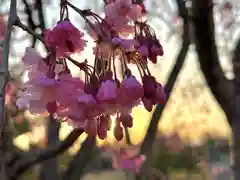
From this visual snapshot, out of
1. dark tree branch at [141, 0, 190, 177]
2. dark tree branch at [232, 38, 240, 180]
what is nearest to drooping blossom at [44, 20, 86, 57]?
dark tree branch at [141, 0, 190, 177]

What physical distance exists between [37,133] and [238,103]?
132 centimetres

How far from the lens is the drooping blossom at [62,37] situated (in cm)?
69

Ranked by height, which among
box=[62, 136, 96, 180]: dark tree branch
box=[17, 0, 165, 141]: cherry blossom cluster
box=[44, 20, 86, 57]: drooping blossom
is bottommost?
box=[62, 136, 96, 180]: dark tree branch

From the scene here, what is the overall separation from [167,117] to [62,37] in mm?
3451

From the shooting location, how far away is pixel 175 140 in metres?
4.56

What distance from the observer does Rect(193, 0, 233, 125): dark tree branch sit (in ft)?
5.00

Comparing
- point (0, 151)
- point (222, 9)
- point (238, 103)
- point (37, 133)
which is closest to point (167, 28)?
point (222, 9)

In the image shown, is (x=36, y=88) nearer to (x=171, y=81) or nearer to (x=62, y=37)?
(x=62, y=37)

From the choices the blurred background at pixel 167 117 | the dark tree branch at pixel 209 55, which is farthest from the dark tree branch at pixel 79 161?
the dark tree branch at pixel 209 55

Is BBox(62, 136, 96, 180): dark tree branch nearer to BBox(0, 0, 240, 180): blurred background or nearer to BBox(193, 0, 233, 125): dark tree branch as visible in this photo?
BBox(0, 0, 240, 180): blurred background

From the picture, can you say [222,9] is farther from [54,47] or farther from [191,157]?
[191,157]

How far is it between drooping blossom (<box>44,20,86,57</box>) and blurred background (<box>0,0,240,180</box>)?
6cm

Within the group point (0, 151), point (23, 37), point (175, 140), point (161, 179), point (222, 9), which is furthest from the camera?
point (175, 140)

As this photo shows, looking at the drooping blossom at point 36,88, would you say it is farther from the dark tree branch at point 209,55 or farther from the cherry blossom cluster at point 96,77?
the dark tree branch at point 209,55
